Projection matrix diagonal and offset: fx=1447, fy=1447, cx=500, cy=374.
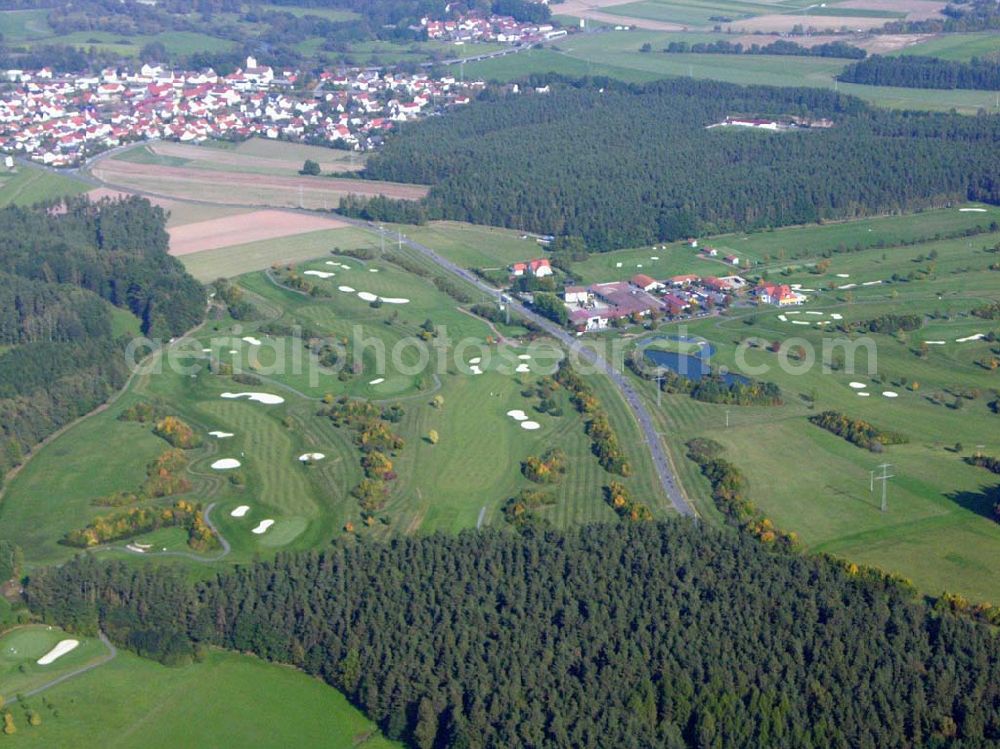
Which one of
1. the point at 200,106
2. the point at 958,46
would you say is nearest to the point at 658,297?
the point at 200,106

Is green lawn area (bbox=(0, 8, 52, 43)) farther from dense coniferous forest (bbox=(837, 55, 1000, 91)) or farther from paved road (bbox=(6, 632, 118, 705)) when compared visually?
paved road (bbox=(6, 632, 118, 705))

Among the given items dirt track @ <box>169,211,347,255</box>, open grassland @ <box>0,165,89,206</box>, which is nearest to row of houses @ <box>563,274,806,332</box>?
dirt track @ <box>169,211,347,255</box>

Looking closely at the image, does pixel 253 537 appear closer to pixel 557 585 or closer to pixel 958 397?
pixel 557 585

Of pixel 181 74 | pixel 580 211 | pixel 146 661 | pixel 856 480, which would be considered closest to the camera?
pixel 146 661

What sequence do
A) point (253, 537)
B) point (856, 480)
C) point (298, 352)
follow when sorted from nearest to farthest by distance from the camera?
point (253, 537), point (856, 480), point (298, 352)

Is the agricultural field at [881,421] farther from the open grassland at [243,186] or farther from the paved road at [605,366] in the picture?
the open grassland at [243,186]

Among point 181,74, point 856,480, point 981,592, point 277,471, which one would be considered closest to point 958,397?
point 856,480

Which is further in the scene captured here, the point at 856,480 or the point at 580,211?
the point at 580,211
